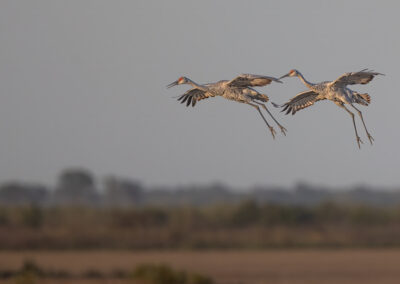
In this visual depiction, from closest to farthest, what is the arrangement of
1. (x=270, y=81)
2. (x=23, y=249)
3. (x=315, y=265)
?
(x=270, y=81), (x=315, y=265), (x=23, y=249)

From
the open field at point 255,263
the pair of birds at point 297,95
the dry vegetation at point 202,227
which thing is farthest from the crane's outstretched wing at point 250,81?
the dry vegetation at point 202,227

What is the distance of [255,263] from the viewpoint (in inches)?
3056

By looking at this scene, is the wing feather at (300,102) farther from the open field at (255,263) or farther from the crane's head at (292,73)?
the open field at (255,263)

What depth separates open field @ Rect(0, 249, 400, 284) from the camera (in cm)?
6594

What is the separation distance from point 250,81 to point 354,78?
1.77 metres

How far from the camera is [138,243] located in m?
90.0

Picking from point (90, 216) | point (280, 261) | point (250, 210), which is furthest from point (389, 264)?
point (90, 216)

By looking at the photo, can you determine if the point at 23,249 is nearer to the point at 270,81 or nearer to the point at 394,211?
the point at 394,211

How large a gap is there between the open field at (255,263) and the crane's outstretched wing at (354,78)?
4611 cm

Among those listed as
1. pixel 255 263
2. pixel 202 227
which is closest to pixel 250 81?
pixel 255 263

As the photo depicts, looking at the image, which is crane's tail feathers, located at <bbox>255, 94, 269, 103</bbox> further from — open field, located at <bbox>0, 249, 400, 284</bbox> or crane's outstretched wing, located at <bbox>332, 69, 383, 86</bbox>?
open field, located at <bbox>0, 249, 400, 284</bbox>

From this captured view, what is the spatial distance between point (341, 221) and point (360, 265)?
30151 millimetres

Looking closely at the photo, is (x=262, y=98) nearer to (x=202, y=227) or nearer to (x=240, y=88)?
(x=240, y=88)

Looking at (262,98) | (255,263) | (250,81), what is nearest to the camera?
(250,81)
